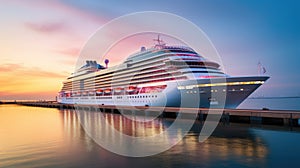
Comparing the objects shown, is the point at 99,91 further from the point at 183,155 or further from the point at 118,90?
the point at 183,155

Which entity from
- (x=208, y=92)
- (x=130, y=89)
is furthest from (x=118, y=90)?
(x=208, y=92)

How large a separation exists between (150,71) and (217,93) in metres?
14.7

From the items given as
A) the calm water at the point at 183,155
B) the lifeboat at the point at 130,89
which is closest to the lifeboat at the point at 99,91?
the lifeboat at the point at 130,89

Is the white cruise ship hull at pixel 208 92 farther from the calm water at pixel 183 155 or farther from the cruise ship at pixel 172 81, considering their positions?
the calm water at pixel 183 155

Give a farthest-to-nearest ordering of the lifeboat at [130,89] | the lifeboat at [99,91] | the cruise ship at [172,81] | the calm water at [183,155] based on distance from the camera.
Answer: the lifeboat at [99,91]
the lifeboat at [130,89]
the cruise ship at [172,81]
the calm water at [183,155]

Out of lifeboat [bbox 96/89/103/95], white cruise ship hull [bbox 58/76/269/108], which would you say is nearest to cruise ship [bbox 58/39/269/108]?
white cruise ship hull [bbox 58/76/269/108]

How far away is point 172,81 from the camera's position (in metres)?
35.9

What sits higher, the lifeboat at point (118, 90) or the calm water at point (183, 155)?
the lifeboat at point (118, 90)

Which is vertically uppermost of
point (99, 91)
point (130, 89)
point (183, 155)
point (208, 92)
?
point (99, 91)

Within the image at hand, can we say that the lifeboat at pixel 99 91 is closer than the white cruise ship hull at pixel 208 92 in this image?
No

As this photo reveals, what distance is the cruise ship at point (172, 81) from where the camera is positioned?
31.7 meters

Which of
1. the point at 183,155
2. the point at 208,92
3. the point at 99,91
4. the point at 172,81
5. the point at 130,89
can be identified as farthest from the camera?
the point at 99,91

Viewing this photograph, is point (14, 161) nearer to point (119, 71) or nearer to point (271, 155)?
point (271, 155)

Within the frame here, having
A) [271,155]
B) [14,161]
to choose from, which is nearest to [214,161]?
[271,155]
